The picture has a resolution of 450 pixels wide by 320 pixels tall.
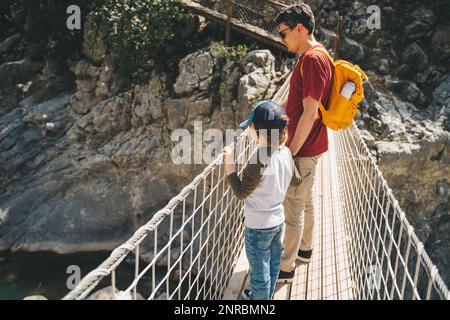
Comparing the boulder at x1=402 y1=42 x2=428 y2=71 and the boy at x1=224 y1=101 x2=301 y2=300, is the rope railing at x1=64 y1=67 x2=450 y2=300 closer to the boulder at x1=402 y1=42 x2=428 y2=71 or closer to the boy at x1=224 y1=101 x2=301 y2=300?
the boy at x1=224 y1=101 x2=301 y2=300

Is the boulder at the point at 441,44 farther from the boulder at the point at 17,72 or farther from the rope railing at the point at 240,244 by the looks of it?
the boulder at the point at 17,72

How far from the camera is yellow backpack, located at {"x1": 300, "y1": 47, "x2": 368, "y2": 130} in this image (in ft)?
6.37

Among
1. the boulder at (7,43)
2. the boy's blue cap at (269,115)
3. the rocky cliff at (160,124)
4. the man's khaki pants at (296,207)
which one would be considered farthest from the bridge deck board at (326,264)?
the boulder at (7,43)

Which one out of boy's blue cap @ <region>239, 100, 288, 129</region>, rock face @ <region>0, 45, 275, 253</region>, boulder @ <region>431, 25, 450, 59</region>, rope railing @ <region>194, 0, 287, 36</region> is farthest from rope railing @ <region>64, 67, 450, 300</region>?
boulder @ <region>431, 25, 450, 59</region>

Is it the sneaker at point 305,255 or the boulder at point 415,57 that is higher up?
the boulder at point 415,57

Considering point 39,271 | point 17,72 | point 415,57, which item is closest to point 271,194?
point 39,271

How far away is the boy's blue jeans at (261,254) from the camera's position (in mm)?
1795

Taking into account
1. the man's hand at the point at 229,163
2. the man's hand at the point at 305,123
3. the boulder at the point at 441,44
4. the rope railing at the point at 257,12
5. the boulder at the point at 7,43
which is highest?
the rope railing at the point at 257,12

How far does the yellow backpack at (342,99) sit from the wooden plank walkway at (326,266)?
3.00 feet

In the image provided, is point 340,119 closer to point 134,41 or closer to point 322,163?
point 322,163

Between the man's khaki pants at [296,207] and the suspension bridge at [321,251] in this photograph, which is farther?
the man's khaki pants at [296,207]

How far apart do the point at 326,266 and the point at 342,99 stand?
1079 millimetres

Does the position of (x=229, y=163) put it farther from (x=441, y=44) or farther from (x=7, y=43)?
(x=7, y=43)

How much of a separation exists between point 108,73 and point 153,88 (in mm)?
1058
